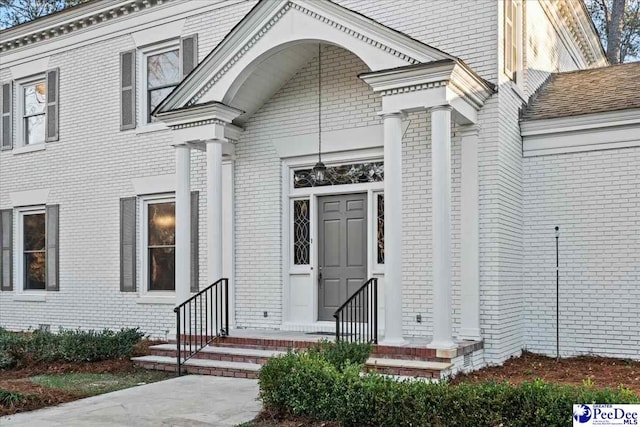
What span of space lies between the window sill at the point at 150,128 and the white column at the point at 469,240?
551cm

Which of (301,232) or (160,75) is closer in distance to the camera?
(301,232)

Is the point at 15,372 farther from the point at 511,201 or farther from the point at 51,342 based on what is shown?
the point at 511,201

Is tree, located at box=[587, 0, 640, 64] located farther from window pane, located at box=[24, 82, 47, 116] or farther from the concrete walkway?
the concrete walkway

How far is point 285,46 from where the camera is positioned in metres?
8.88

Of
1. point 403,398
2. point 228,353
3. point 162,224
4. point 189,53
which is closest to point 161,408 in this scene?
point 228,353

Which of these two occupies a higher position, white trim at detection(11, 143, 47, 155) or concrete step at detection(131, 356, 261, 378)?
white trim at detection(11, 143, 47, 155)

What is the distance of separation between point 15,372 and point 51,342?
0.63 meters

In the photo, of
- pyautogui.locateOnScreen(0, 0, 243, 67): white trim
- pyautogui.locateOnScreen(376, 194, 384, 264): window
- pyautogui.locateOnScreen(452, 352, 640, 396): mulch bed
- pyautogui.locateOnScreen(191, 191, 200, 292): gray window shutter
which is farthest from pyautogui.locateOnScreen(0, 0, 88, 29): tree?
pyautogui.locateOnScreen(452, 352, 640, 396): mulch bed

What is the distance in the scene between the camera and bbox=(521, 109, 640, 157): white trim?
8.57 metres

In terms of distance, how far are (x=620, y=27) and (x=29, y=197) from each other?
16.8 meters

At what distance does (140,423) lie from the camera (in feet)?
19.4

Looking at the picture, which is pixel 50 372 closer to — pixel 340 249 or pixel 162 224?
pixel 162 224

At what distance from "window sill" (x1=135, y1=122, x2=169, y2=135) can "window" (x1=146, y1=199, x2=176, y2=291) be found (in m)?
1.27

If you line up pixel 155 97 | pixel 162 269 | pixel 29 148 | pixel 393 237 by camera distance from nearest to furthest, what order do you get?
1. pixel 393 237
2. pixel 162 269
3. pixel 155 97
4. pixel 29 148
